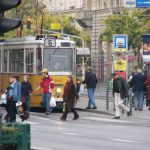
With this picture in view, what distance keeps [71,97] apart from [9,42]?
7.53 m

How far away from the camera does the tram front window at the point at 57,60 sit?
2987cm

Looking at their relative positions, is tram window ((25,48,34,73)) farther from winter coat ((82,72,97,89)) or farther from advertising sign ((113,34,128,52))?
advertising sign ((113,34,128,52))

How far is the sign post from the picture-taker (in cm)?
2834

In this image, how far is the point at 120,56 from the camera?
2861cm

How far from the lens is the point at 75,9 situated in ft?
300

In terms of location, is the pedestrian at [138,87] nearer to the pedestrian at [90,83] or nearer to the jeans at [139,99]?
the jeans at [139,99]

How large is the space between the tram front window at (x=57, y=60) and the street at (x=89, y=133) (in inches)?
102

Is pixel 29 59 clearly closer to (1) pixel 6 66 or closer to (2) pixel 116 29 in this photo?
(1) pixel 6 66

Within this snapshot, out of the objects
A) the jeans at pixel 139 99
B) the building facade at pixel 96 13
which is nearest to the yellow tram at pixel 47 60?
the jeans at pixel 139 99

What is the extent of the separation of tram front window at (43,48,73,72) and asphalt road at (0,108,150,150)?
8.07 ft

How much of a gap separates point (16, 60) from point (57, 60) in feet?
7.32

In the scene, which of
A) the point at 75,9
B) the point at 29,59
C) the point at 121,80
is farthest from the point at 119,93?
the point at 75,9

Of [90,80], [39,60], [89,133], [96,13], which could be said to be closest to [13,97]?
[89,133]

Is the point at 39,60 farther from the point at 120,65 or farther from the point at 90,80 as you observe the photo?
the point at 120,65
